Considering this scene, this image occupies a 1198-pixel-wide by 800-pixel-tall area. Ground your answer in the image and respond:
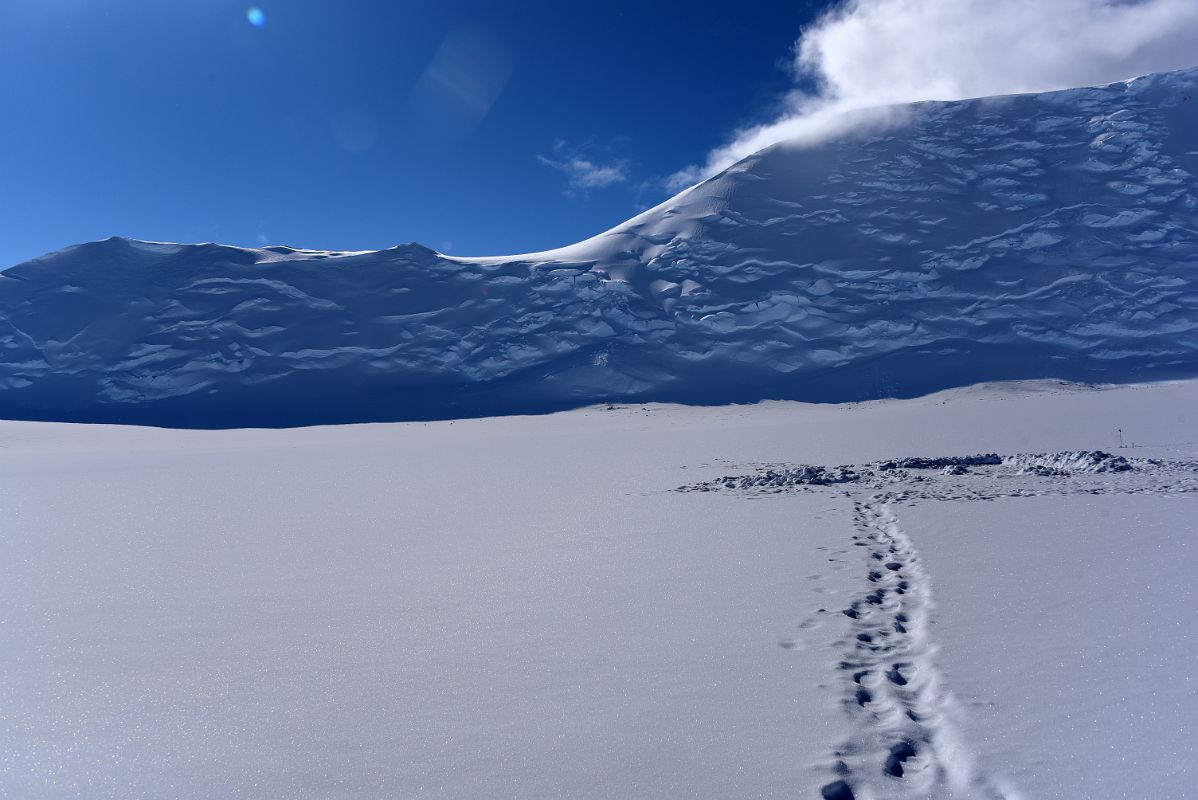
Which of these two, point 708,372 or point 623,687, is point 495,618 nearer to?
point 623,687

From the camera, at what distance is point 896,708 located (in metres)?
4.23

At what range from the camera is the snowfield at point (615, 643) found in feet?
12.2

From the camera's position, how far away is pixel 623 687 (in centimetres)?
461

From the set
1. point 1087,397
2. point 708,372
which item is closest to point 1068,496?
point 1087,397

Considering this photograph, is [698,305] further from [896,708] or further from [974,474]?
[896,708]

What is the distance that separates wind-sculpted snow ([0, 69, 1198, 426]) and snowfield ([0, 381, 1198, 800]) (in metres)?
35.3

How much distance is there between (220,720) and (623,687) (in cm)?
238

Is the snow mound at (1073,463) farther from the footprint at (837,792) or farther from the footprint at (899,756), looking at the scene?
the footprint at (837,792)

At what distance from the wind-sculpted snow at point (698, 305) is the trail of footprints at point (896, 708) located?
130 feet

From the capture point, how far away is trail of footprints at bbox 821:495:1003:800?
3.51 metres

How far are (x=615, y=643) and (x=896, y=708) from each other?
6.40 feet

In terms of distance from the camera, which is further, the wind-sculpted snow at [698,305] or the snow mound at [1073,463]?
the wind-sculpted snow at [698,305]

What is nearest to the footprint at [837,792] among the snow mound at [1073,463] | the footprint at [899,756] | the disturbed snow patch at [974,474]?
the footprint at [899,756]

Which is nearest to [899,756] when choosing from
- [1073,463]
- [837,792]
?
[837,792]
